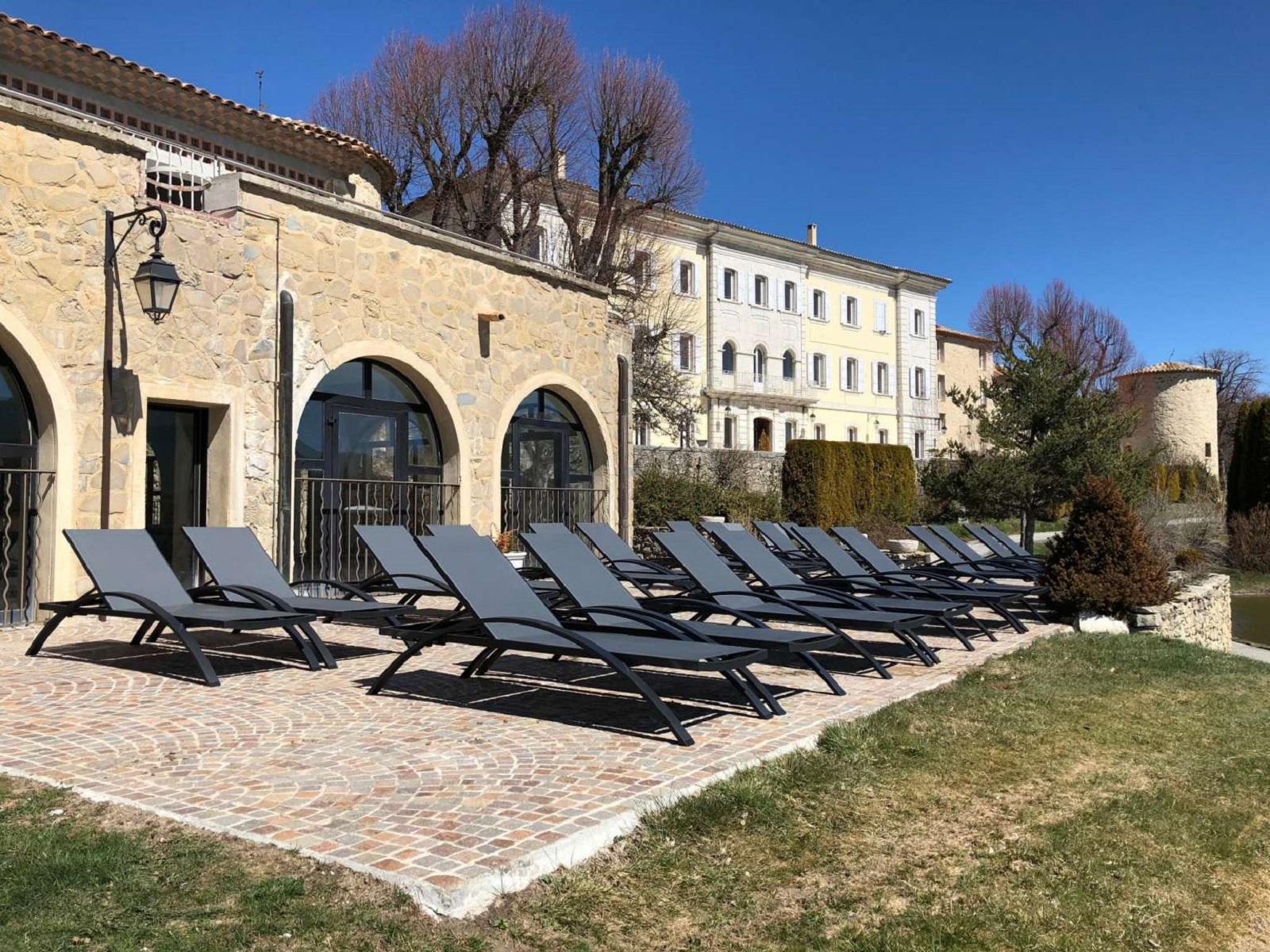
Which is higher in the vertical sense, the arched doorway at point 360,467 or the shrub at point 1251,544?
the arched doorway at point 360,467

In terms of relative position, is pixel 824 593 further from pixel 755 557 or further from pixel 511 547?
pixel 511 547

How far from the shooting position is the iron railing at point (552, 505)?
48.1 ft

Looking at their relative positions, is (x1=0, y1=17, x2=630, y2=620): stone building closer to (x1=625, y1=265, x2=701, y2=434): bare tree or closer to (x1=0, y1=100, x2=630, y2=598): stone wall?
(x1=0, y1=100, x2=630, y2=598): stone wall

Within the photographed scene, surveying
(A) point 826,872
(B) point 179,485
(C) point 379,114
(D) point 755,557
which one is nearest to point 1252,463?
(C) point 379,114

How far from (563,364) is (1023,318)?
39.4 meters

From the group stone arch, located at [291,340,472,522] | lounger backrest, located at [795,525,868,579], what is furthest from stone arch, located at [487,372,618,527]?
lounger backrest, located at [795,525,868,579]

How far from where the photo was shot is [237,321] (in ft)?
35.3

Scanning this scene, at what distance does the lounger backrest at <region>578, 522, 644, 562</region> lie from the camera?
11.1 m

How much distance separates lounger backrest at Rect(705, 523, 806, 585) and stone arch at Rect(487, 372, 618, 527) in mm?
5156

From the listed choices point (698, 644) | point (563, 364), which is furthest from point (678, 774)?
point (563, 364)

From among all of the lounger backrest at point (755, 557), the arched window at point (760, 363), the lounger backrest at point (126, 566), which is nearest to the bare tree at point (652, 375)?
the arched window at point (760, 363)

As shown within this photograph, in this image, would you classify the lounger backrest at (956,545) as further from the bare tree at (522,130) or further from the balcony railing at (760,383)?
the balcony railing at (760,383)

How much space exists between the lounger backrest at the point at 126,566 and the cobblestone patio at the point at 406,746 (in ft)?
1.45

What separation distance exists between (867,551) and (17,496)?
8.32 m
